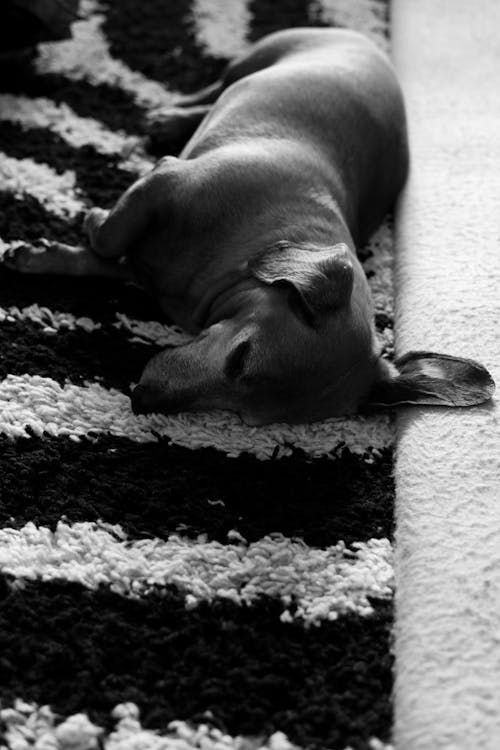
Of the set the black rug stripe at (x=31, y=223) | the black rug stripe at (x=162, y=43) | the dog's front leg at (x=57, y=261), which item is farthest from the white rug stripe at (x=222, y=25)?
the dog's front leg at (x=57, y=261)

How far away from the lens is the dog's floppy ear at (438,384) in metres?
1.84

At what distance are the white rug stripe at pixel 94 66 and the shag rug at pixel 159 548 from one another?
1.95 ft

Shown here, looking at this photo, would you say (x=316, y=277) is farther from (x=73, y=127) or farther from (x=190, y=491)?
(x=73, y=127)

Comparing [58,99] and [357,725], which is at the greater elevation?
[58,99]

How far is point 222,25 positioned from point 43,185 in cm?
118

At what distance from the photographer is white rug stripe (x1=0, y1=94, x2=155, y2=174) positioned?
8.28 feet

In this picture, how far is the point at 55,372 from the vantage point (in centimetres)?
184

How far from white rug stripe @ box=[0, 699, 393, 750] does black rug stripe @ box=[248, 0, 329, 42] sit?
2.40 metres

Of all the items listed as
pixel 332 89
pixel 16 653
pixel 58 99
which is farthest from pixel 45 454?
pixel 58 99

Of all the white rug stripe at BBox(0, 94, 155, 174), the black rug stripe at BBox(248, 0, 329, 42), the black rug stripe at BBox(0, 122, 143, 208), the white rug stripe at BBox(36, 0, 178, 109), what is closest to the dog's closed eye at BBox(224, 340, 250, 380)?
the black rug stripe at BBox(0, 122, 143, 208)

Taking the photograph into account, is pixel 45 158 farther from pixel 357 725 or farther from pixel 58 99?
pixel 357 725

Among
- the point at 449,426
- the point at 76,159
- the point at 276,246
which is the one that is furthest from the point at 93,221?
the point at 449,426

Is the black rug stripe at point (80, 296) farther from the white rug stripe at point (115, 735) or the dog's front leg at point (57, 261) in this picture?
the white rug stripe at point (115, 735)

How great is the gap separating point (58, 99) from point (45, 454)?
1348 mm
